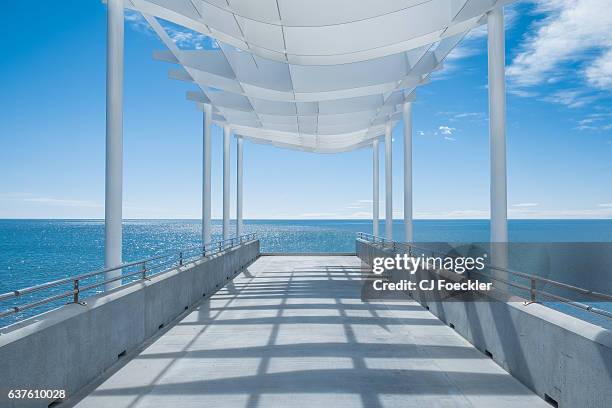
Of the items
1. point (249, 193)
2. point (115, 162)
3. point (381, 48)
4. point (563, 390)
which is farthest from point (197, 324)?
point (249, 193)

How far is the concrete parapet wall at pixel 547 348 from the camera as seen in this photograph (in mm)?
4832

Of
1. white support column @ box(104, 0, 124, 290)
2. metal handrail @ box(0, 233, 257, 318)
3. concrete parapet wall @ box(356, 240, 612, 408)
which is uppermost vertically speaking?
white support column @ box(104, 0, 124, 290)

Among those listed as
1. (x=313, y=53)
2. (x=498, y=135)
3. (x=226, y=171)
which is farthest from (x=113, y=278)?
(x=226, y=171)

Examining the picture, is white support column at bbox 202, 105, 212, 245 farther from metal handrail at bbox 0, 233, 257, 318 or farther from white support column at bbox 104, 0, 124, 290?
white support column at bbox 104, 0, 124, 290

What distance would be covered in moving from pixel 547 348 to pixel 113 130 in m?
7.96

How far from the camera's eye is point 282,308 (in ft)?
39.5

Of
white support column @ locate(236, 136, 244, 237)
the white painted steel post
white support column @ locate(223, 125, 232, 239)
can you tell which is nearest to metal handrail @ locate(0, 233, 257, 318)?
white support column @ locate(236, 136, 244, 237)

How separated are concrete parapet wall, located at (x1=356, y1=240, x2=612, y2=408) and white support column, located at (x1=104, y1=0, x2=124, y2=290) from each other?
644 cm

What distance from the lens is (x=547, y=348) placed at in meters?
5.82

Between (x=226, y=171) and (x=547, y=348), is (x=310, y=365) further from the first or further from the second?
(x=226, y=171)

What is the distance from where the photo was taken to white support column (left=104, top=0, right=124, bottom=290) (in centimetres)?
1002

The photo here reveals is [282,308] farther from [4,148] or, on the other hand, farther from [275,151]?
[4,148]

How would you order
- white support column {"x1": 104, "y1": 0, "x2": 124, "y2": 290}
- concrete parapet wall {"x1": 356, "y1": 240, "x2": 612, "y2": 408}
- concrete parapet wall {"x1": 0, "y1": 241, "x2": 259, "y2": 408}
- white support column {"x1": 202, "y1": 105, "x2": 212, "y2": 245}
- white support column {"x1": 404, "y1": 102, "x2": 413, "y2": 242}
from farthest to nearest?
white support column {"x1": 404, "y1": 102, "x2": 413, "y2": 242}, white support column {"x1": 202, "y1": 105, "x2": 212, "y2": 245}, white support column {"x1": 104, "y1": 0, "x2": 124, "y2": 290}, concrete parapet wall {"x1": 0, "y1": 241, "x2": 259, "y2": 408}, concrete parapet wall {"x1": 356, "y1": 240, "x2": 612, "y2": 408}

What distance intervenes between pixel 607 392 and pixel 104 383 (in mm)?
5280
